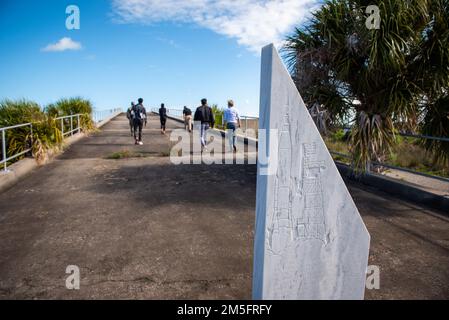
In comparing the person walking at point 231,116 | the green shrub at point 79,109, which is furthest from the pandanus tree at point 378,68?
the green shrub at point 79,109

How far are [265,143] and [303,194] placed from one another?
49 cm

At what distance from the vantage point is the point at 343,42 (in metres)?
6.34

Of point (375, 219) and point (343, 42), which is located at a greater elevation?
point (343, 42)

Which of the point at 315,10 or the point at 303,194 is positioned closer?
the point at 303,194

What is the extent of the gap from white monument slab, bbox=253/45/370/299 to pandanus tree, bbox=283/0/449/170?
416 centimetres

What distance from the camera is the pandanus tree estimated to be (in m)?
5.56

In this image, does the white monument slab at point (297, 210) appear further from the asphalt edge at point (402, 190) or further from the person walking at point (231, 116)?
the person walking at point (231, 116)

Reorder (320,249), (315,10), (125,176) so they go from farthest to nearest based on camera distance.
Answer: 1. (125,176)
2. (315,10)
3. (320,249)

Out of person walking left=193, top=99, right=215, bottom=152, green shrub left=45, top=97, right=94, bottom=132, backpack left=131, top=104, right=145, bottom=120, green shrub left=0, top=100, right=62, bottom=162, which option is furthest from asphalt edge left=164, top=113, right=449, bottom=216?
green shrub left=45, top=97, right=94, bottom=132

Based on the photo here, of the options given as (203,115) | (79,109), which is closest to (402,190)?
(203,115)

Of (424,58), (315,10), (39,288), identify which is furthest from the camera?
(315,10)
